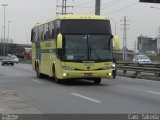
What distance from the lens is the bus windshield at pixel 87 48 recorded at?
82.7 feet

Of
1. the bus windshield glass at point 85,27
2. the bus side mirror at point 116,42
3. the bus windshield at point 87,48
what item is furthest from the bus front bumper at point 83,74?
the bus windshield glass at point 85,27

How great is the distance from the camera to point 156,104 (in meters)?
16.4

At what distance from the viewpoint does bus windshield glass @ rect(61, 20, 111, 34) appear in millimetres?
25609

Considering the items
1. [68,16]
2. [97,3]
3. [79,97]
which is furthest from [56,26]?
[97,3]

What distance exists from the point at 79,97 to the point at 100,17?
8.03 metres

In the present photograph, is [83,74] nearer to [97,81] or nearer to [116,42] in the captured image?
[116,42]

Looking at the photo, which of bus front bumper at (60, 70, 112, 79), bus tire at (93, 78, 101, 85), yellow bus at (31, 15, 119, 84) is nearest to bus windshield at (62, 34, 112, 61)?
yellow bus at (31, 15, 119, 84)

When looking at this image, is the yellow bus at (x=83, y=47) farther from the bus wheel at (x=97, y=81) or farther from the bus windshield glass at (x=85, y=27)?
the bus wheel at (x=97, y=81)

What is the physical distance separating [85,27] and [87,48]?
3.98 feet

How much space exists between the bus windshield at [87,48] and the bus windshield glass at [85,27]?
0.94 feet

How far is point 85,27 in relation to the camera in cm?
2583

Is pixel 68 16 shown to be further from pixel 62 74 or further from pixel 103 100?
pixel 103 100

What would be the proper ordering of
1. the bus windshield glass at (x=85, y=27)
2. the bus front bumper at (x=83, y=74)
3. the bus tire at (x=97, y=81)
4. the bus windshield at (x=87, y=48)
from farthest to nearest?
the bus tire at (x=97, y=81), the bus windshield glass at (x=85, y=27), the bus windshield at (x=87, y=48), the bus front bumper at (x=83, y=74)

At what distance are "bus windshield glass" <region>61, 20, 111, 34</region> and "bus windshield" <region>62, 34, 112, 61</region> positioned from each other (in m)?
0.29
